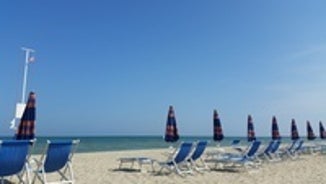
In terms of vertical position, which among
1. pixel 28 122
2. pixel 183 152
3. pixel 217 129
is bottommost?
pixel 183 152

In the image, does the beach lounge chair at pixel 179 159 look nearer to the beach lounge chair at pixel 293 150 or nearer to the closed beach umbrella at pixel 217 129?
the closed beach umbrella at pixel 217 129

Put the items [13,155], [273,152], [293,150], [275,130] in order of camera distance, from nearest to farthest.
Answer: [13,155] < [273,152] < [293,150] < [275,130]

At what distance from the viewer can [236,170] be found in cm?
884

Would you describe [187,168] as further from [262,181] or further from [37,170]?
[37,170]

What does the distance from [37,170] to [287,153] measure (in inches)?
408

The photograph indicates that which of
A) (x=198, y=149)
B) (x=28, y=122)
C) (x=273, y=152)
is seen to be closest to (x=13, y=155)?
(x=28, y=122)

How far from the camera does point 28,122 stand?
5926 mm

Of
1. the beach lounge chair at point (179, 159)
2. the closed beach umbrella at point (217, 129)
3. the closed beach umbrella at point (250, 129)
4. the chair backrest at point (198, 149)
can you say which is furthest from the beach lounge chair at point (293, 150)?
the beach lounge chair at point (179, 159)

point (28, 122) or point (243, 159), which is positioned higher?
point (28, 122)

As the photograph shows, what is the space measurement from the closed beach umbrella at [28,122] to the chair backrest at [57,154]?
0.69 m

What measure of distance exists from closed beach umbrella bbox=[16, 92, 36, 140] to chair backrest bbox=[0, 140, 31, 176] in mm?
1013

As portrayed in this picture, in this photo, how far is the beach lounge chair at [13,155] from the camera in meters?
4.68

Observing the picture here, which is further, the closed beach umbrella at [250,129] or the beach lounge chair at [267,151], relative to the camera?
the closed beach umbrella at [250,129]

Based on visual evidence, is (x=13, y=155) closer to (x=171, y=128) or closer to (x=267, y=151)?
(x=171, y=128)
